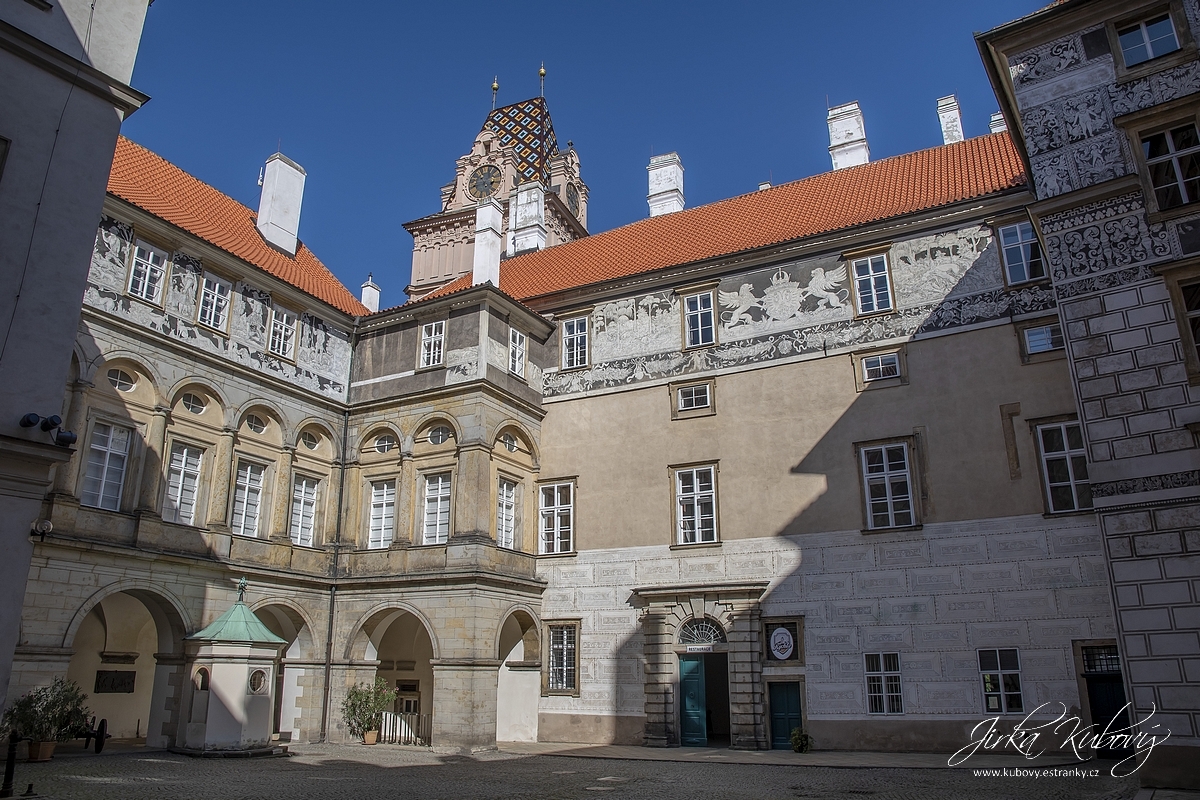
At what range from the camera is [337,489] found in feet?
66.2

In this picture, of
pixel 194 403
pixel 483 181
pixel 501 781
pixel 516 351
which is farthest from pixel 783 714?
pixel 483 181

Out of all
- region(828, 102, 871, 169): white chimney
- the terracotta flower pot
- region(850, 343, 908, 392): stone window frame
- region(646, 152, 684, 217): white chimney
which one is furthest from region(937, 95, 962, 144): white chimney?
the terracotta flower pot

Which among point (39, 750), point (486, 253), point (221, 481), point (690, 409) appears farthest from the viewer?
point (486, 253)

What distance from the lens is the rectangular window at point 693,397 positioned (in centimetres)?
1904

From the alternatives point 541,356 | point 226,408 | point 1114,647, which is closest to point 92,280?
point 226,408

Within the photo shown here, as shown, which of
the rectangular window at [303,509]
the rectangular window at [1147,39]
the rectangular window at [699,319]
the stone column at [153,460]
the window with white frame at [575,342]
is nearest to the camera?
the rectangular window at [1147,39]

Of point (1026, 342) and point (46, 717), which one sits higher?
point (1026, 342)

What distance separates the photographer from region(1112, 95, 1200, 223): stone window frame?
11242 mm

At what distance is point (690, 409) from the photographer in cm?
1906

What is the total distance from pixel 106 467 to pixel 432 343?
724cm

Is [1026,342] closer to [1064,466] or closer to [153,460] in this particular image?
[1064,466]

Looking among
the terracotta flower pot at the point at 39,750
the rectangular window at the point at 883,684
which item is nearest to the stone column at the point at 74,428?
the terracotta flower pot at the point at 39,750

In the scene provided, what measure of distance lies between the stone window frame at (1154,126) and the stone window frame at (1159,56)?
642 mm

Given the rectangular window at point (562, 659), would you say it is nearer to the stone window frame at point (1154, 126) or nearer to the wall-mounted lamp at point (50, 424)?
the wall-mounted lamp at point (50, 424)
